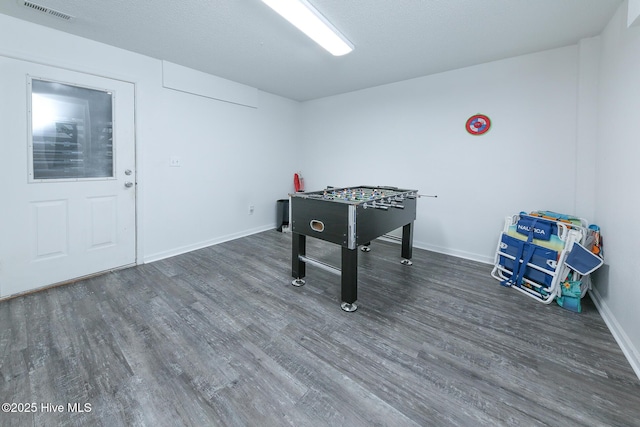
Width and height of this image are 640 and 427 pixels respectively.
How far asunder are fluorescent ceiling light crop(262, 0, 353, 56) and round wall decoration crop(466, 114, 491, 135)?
1786 mm

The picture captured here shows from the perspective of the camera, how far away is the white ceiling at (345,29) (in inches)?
79.6

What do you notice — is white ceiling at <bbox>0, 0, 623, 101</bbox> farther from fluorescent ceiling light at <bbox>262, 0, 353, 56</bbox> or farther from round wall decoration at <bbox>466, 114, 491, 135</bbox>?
round wall decoration at <bbox>466, 114, 491, 135</bbox>

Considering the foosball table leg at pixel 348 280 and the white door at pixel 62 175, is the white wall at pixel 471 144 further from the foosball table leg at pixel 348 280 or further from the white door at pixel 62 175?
the white door at pixel 62 175

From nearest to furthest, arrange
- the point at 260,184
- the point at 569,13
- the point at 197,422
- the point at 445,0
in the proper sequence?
the point at 197,422
the point at 445,0
the point at 569,13
the point at 260,184

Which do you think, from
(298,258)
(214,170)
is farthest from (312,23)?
Answer: (214,170)

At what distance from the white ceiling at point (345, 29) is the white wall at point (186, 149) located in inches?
7.6

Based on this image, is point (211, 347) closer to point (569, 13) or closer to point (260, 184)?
point (260, 184)

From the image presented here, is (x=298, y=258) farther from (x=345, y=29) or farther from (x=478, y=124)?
(x=478, y=124)

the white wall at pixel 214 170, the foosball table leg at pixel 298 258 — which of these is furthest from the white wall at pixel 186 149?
the foosball table leg at pixel 298 258

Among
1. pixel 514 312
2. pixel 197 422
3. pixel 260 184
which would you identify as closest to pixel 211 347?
pixel 197 422

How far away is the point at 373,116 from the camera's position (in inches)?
161

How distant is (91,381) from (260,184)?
11.2 ft

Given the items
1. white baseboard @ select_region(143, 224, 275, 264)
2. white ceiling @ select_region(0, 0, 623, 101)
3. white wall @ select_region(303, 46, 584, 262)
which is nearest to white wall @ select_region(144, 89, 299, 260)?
white baseboard @ select_region(143, 224, 275, 264)

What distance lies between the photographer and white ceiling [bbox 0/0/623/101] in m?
2.02
